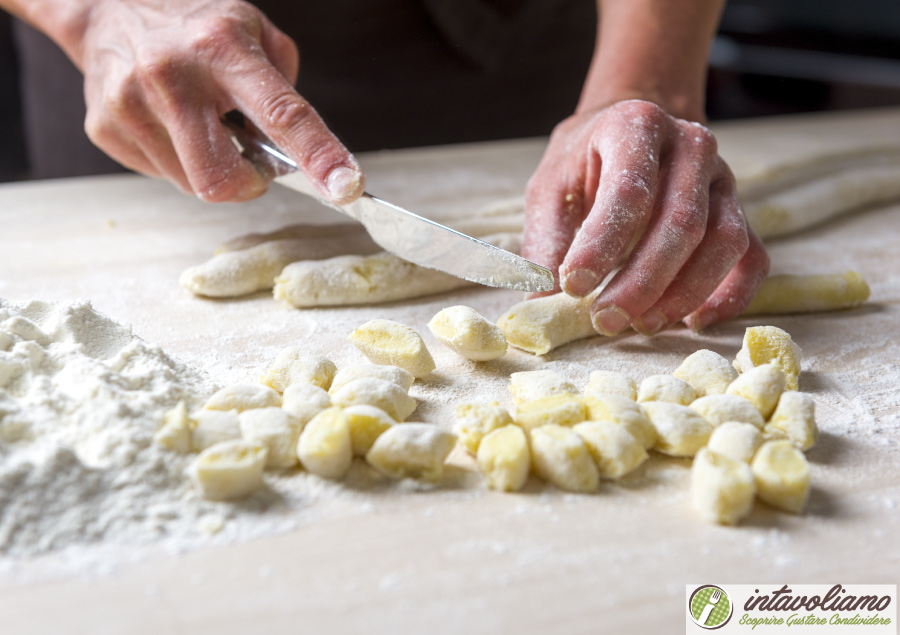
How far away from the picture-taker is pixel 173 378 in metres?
1.27

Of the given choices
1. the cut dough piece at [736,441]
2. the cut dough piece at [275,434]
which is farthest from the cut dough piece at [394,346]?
the cut dough piece at [736,441]

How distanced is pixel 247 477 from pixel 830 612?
2.50ft

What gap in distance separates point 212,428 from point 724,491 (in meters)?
0.72

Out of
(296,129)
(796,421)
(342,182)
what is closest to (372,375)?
(342,182)

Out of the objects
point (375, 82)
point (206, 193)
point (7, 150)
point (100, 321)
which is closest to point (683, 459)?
point (100, 321)

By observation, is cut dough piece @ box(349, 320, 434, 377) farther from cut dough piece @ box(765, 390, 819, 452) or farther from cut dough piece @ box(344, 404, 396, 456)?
cut dough piece @ box(765, 390, 819, 452)

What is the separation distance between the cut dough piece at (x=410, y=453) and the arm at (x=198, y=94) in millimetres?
578

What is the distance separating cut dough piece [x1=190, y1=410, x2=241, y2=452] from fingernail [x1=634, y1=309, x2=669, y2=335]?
780 mm

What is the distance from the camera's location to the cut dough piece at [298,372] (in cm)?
132

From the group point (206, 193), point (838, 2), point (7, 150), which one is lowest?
point (7, 150)

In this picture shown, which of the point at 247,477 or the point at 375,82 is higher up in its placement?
the point at 375,82

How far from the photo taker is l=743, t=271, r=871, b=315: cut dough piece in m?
1.70

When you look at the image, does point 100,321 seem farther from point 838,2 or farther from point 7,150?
point 838,2

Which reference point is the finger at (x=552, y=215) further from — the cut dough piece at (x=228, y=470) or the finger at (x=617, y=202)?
the cut dough piece at (x=228, y=470)
